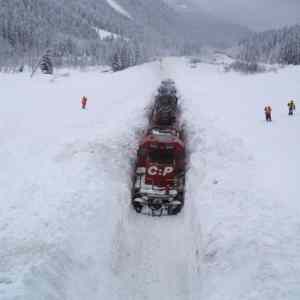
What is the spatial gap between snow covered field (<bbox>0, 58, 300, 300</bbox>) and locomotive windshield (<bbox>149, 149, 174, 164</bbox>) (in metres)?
1.23

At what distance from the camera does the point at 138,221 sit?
10695 millimetres

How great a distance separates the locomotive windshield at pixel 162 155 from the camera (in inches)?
544

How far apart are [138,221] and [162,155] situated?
4.28 meters

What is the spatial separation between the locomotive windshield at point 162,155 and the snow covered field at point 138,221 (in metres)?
1.23

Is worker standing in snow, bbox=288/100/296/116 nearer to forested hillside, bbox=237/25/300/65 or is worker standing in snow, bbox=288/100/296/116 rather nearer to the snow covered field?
the snow covered field

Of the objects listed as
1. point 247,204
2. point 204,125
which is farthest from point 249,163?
point 204,125

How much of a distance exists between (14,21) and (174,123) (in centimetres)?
10637

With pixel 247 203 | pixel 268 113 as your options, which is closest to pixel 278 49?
pixel 268 113

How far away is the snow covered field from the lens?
695cm

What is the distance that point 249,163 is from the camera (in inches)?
482

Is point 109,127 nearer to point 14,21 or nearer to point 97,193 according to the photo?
point 97,193

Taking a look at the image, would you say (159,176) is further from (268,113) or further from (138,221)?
(268,113)

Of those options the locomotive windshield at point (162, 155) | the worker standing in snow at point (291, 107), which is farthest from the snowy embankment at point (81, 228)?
the worker standing in snow at point (291, 107)

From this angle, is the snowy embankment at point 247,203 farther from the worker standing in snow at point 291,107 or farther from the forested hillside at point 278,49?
the forested hillside at point 278,49
